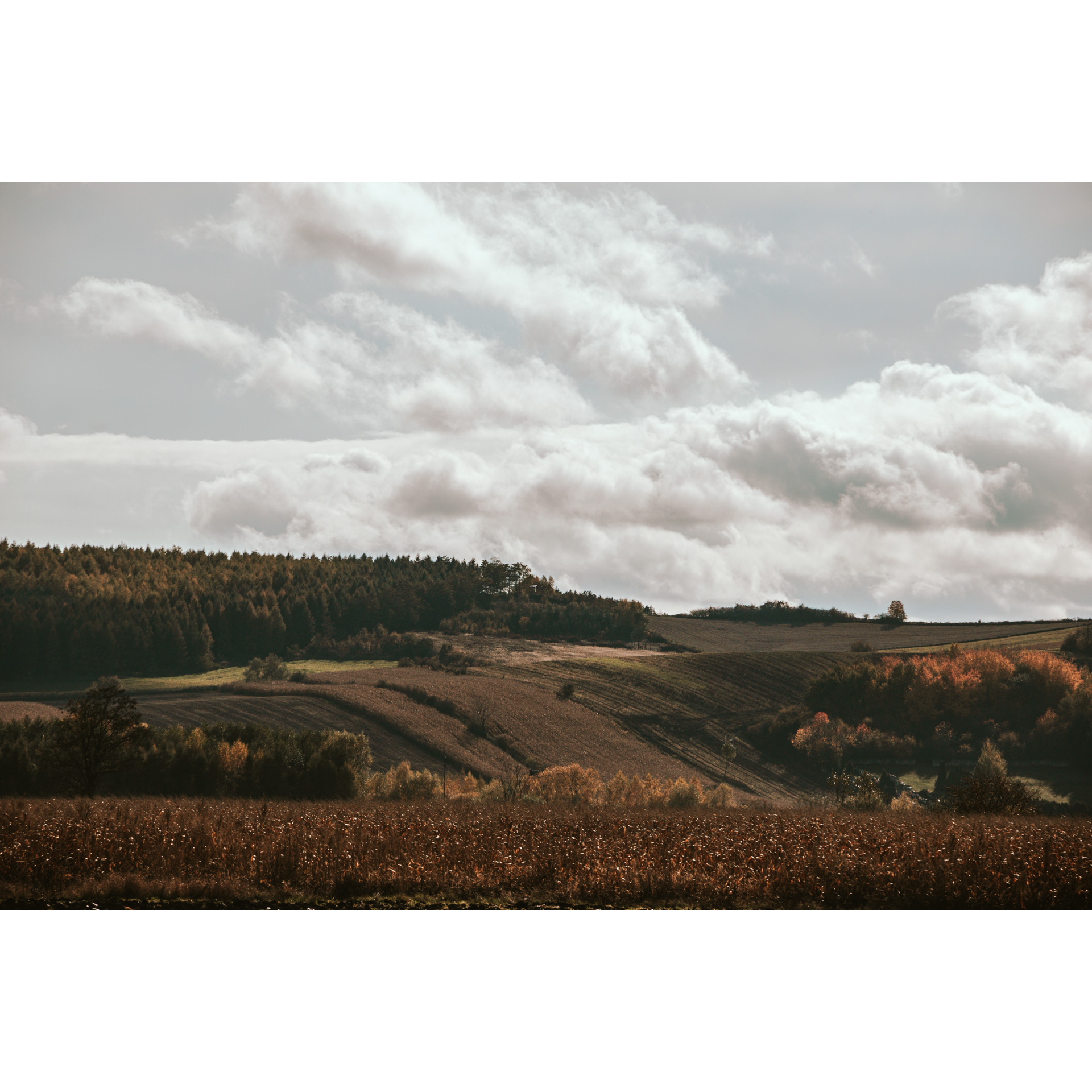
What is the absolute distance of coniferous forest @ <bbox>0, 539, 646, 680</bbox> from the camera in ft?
75.5

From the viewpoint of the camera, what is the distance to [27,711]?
2081 cm

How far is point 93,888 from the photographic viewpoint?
971 centimetres

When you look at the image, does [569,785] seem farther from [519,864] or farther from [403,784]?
[519,864]

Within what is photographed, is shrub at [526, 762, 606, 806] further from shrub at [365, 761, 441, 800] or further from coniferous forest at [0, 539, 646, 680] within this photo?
coniferous forest at [0, 539, 646, 680]

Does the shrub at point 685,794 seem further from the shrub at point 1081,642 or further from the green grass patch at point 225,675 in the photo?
the shrub at point 1081,642

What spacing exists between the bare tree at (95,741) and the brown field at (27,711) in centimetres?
166

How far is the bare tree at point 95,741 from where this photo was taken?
1852 centimetres

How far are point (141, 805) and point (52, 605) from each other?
40.0ft

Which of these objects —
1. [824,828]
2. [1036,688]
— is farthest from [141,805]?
[1036,688]

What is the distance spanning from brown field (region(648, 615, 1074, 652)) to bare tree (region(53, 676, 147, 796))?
13.7 m

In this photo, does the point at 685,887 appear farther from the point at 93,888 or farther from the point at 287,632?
the point at 287,632

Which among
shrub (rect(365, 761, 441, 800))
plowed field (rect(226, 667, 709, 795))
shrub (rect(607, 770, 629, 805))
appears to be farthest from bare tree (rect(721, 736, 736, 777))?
shrub (rect(365, 761, 441, 800))

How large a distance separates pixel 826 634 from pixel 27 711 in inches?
821

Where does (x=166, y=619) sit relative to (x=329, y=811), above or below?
above
